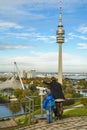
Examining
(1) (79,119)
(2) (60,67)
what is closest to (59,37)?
(2) (60,67)

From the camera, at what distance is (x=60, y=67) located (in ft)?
266

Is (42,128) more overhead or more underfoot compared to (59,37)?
more underfoot

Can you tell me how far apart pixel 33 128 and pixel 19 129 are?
0.45 meters

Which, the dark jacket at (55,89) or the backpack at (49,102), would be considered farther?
the dark jacket at (55,89)

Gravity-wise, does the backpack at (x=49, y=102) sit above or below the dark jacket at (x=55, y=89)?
below

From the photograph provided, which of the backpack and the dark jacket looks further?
the dark jacket

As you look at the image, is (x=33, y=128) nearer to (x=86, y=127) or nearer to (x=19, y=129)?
(x=19, y=129)

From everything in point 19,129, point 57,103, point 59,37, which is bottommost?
point 19,129

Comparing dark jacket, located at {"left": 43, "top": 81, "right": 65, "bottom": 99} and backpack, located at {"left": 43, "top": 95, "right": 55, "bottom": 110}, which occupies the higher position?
dark jacket, located at {"left": 43, "top": 81, "right": 65, "bottom": 99}

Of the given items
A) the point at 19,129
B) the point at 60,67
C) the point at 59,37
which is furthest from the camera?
the point at 60,67

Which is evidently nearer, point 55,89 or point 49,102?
point 49,102

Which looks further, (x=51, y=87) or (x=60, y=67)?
(x=60, y=67)

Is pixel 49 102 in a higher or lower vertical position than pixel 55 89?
lower

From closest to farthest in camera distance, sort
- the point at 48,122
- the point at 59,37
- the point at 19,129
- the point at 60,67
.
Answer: the point at 19,129 < the point at 48,122 < the point at 59,37 < the point at 60,67
